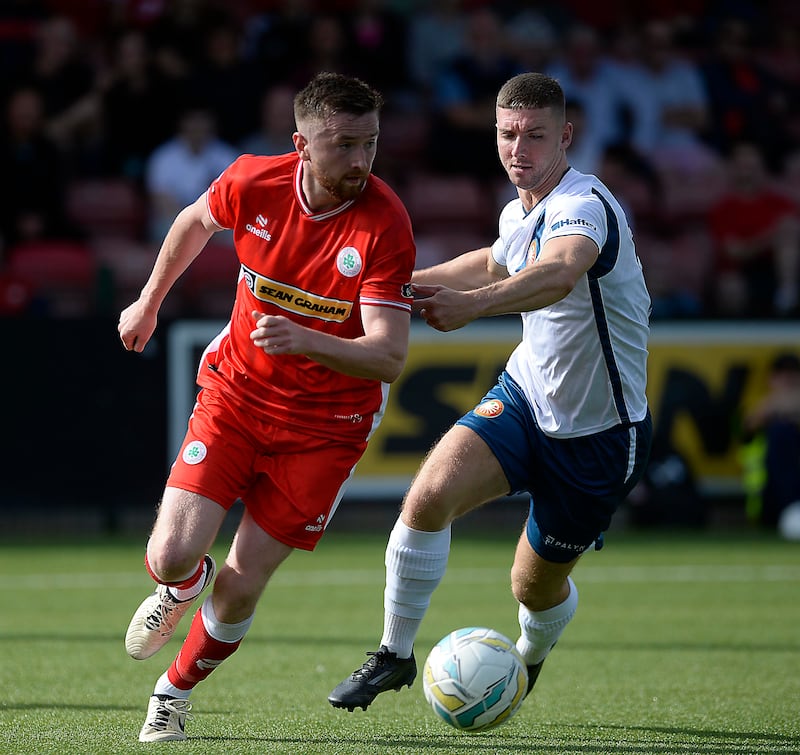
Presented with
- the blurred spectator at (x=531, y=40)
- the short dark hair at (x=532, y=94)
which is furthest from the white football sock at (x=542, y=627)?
the blurred spectator at (x=531, y=40)

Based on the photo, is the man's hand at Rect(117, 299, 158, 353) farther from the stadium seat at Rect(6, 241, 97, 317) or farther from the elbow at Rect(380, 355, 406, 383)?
the stadium seat at Rect(6, 241, 97, 317)

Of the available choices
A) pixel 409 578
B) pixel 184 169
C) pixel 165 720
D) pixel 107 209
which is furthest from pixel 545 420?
pixel 107 209

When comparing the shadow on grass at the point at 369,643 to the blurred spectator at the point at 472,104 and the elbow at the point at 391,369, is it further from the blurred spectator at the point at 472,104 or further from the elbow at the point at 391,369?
the blurred spectator at the point at 472,104

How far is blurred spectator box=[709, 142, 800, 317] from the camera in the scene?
39.9 feet

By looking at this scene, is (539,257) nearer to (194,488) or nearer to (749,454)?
(194,488)

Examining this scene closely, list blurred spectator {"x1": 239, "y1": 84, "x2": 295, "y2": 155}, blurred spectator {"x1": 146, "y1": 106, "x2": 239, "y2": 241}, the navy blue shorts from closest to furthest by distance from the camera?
the navy blue shorts
blurred spectator {"x1": 146, "y1": 106, "x2": 239, "y2": 241}
blurred spectator {"x1": 239, "y1": 84, "x2": 295, "y2": 155}

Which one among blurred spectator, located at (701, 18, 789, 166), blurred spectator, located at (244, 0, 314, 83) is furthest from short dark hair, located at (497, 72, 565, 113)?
blurred spectator, located at (701, 18, 789, 166)

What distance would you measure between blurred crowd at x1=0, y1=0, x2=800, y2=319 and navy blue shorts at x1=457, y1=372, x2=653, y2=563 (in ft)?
21.2

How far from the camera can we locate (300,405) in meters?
5.14

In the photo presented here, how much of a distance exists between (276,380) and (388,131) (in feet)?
30.7

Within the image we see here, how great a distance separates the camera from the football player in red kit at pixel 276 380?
16.0 feet

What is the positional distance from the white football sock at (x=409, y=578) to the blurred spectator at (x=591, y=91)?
9.32m

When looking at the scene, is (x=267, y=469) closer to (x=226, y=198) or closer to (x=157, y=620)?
(x=157, y=620)

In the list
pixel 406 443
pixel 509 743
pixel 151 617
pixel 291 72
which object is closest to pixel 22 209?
pixel 291 72
